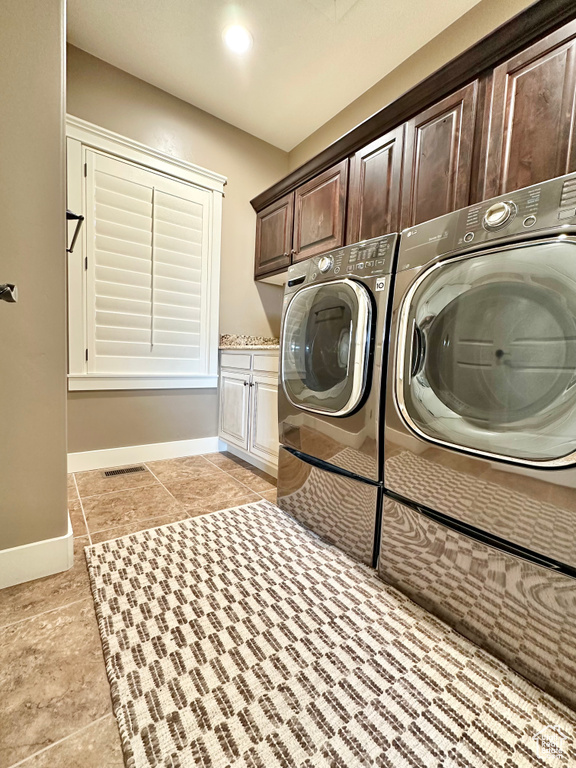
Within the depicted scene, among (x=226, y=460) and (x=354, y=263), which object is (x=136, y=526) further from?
(x=354, y=263)

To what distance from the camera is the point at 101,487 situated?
1997mm

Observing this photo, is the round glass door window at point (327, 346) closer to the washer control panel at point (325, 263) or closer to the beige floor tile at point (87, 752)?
the washer control panel at point (325, 263)

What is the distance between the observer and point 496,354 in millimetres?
917

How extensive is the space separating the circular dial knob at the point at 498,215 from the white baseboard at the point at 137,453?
243 centimetres

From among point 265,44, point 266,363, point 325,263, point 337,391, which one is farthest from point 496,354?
point 265,44

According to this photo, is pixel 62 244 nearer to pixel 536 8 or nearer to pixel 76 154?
pixel 76 154

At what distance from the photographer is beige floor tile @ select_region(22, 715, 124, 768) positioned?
25.7 inches

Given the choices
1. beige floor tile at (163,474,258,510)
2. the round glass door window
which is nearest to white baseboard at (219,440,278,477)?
beige floor tile at (163,474,258,510)

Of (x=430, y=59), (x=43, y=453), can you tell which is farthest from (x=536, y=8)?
(x=43, y=453)

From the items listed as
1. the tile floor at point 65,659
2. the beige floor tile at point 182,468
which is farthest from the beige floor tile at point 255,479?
the tile floor at point 65,659

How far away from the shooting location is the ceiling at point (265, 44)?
1766 mm

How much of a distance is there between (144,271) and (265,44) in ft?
5.17

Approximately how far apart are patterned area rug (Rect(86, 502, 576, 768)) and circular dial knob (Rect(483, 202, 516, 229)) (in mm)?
1228

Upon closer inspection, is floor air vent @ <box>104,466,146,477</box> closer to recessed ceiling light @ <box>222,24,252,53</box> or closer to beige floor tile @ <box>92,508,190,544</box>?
Result: beige floor tile @ <box>92,508,190,544</box>
